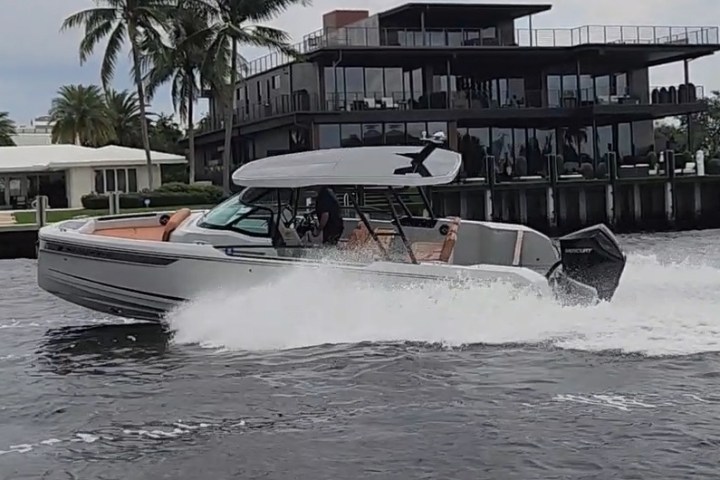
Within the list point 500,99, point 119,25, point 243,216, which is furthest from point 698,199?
point 243,216

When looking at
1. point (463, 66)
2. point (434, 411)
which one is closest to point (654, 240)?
point (463, 66)

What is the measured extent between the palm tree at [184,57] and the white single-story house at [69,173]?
303cm

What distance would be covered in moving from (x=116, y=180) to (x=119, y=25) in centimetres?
826

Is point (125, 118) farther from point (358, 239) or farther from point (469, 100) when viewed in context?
point (358, 239)

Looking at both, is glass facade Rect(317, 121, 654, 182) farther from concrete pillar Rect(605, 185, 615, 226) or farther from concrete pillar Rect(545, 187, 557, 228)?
concrete pillar Rect(545, 187, 557, 228)

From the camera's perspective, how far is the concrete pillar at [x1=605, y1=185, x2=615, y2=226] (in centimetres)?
3769

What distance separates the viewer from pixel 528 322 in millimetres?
11609

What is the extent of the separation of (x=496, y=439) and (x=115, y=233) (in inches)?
292

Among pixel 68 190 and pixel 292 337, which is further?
pixel 68 190

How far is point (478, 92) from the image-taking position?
47000mm

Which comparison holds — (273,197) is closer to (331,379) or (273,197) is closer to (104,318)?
(331,379)

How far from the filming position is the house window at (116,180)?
1941 inches

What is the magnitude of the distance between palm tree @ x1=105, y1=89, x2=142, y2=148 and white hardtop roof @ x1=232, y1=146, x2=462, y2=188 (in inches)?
2427

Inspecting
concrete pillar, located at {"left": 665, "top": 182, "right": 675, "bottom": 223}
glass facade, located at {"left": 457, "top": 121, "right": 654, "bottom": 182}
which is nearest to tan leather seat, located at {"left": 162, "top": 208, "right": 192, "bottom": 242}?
concrete pillar, located at {"left": 665, "top": 182, "right": 675, "bottom": 223}
